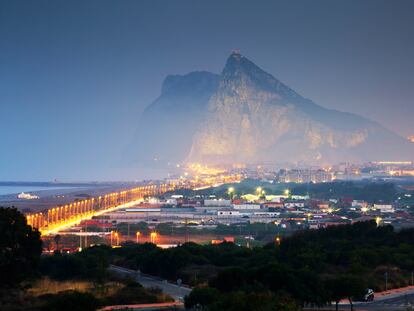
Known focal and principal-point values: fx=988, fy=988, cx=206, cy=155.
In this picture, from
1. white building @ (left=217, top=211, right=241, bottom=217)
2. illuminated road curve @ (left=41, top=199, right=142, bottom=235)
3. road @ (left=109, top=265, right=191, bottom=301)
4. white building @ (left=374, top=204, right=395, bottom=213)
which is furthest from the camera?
white building @ (left=374, top=204, right=395, bottom=213)

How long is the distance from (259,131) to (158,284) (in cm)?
13767

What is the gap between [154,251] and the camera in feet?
125

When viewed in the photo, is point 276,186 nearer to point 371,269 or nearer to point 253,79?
point 253,79

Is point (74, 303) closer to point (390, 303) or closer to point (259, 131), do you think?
point (390, 303)

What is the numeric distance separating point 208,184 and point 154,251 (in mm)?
83842

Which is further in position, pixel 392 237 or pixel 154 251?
pixel 392 237

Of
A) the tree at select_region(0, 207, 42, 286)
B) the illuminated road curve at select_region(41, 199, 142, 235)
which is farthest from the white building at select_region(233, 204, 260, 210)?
the tree at select_region(0, 207, 42, 286)

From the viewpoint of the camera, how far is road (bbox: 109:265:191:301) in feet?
101

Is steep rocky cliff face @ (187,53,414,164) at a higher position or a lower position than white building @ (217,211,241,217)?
higher

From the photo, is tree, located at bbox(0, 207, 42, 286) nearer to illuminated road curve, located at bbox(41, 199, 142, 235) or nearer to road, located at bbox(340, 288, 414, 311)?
road, located at bbox(340, 288, 414, 311)

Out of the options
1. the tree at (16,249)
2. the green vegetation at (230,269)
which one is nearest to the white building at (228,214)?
the green vegetation at (230,269)

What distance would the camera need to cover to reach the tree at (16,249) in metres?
28.7

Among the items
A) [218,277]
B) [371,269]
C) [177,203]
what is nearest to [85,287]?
[218,277]

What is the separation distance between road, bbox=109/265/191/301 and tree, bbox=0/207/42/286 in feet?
13.7
